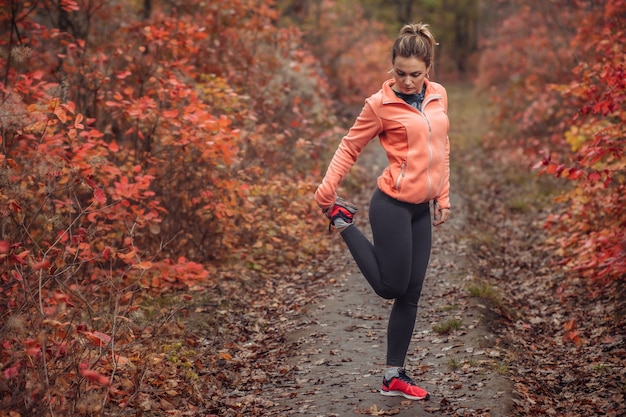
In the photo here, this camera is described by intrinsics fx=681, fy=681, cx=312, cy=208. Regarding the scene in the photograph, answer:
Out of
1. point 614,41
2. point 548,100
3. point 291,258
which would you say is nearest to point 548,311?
point 291,258

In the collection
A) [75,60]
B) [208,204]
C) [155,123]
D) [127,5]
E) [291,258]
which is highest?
[127,5]

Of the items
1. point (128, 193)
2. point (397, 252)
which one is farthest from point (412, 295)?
point (128, 193)

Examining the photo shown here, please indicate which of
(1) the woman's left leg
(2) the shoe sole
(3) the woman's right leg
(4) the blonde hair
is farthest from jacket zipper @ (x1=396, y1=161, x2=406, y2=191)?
(2) the shoe sole

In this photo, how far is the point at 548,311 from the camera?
7.23 m

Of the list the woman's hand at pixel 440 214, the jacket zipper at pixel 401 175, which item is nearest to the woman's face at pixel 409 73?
the jacket zipper at pixel 401 175

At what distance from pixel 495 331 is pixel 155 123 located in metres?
4.46

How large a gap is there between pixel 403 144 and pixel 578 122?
595cm

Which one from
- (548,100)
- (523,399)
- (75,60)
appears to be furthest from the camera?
(548,100)

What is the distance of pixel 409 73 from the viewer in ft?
14.2

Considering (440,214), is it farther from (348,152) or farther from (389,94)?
(389,94)

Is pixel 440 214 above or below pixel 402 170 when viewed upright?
below

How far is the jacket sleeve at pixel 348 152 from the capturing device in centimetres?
444

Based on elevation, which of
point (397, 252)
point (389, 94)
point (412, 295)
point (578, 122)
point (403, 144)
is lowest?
point (412, 295)

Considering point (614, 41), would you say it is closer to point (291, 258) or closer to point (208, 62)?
point (291, 258)
